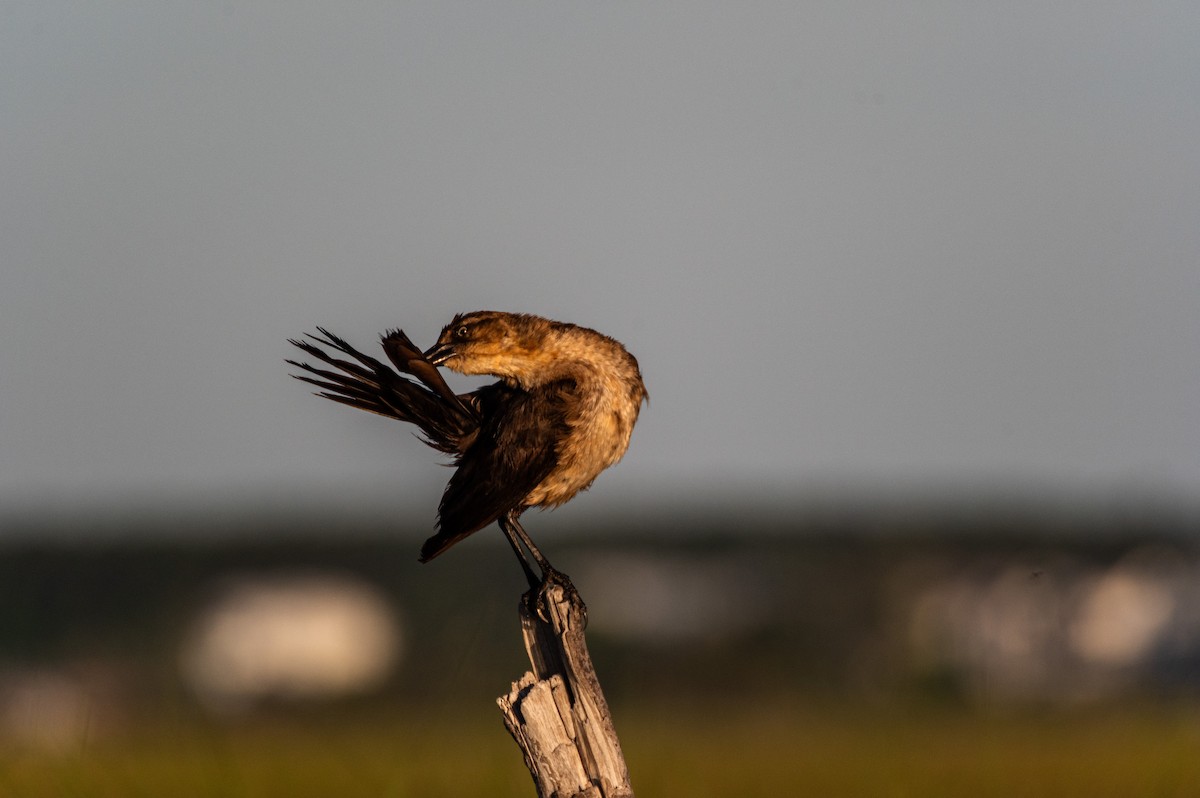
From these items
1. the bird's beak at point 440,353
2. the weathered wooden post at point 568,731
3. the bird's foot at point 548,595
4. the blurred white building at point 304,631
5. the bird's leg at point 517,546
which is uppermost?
the blurred white building at point 304,631

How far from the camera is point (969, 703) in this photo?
26.2 ft

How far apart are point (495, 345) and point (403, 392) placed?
1.70 ft

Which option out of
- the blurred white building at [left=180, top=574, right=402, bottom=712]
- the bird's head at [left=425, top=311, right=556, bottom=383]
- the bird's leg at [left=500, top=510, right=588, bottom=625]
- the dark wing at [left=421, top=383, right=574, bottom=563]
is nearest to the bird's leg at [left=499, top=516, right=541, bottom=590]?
the bird's leg at [left=500, top=510, right=588, bottom=625]

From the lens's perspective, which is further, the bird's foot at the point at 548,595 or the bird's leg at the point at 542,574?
the bird's leg at the point at 542,574

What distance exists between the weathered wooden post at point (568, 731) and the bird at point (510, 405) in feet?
3.17

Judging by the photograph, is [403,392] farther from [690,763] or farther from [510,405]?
[690,763]

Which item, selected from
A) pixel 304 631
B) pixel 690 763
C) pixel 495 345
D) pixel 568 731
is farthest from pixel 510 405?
pixel 304 631

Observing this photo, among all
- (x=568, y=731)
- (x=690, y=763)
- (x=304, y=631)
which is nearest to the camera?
(x=568, y=731)

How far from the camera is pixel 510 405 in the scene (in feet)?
24.2

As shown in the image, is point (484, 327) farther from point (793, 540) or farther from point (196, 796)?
point (793, 540)

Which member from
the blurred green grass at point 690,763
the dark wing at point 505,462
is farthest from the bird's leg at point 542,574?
the blurred green grass at point 690,763

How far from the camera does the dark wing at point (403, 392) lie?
689 cm

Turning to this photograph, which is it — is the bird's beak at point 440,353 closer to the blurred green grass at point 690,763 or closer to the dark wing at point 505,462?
the dark wing at point 505,462

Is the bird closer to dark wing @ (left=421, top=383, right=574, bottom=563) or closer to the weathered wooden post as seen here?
dark wing @ (left=421, top=383, right=574, bottom=563)
